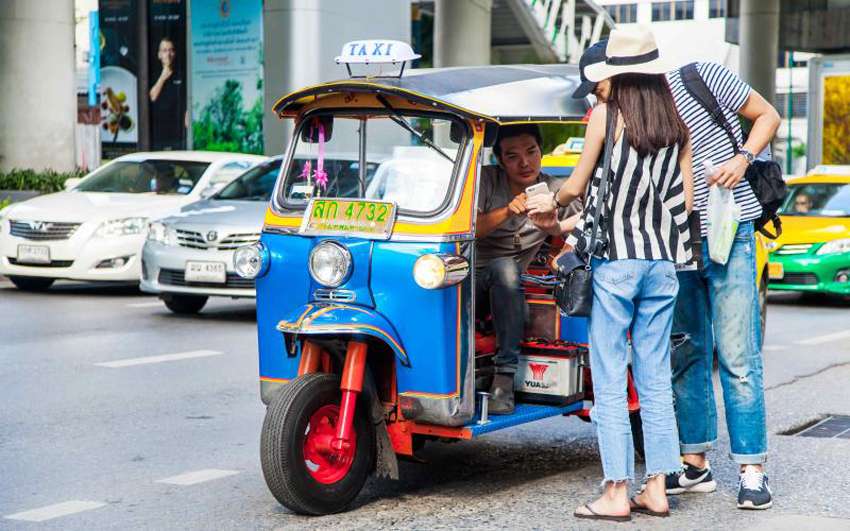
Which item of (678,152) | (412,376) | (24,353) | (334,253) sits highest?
(678,152)

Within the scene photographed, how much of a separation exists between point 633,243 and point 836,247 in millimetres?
11335

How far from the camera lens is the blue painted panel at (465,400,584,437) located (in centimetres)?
607

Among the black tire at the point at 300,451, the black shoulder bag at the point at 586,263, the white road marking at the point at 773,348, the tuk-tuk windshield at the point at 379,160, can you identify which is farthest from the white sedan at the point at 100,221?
the black shoulder bag at the point at 586,263

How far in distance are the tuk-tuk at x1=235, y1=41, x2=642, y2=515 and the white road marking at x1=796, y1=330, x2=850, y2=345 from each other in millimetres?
6335

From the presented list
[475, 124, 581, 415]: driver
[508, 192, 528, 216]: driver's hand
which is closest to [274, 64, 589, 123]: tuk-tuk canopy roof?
[475, 124, 581, 415]: driver

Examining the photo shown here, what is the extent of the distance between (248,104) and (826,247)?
13.2 metres

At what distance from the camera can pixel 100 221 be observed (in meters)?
15.2

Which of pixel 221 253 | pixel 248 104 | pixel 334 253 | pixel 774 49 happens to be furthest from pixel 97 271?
pixel 774 49

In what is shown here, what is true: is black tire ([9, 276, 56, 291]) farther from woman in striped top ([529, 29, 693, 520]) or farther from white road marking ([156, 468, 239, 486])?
woman in striped top ([529, 29, 693, 520])

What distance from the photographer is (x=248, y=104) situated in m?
26.6

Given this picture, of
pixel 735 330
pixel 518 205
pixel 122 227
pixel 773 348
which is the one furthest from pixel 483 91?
pixel 122 227

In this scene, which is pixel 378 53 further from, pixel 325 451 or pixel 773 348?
pixel 773 348

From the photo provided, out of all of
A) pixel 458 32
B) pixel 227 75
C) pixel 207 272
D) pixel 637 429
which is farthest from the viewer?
pixel 458 32

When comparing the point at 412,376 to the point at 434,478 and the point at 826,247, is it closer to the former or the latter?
the point at 434,478
